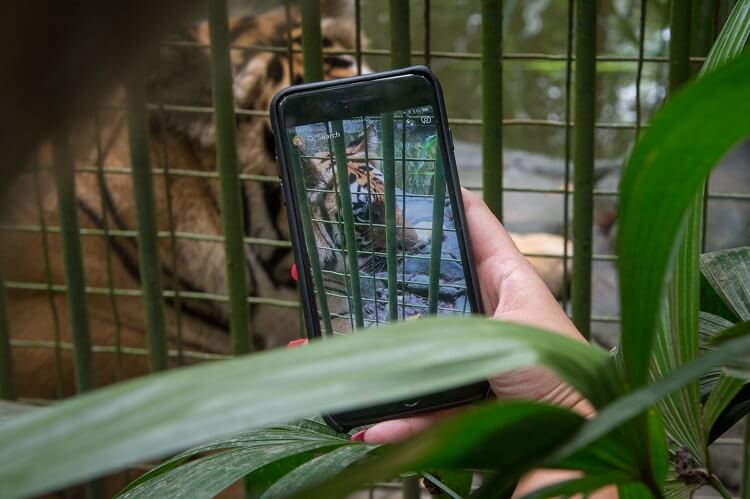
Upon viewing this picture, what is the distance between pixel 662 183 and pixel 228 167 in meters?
0.58

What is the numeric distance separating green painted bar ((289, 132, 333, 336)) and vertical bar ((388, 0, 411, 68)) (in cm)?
26

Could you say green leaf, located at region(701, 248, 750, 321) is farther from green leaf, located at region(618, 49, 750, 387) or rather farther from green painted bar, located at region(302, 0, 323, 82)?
green painted bar, located at region(302, 0, 323, 82)

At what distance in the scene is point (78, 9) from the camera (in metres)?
0.08

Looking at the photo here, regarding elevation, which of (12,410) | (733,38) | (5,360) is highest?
(733,38)

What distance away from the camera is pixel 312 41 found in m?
0.70

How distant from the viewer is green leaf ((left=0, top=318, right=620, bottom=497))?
13cm

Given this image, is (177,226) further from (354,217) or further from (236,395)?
(236,395)

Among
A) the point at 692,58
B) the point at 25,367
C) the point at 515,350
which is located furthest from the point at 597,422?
the point at 25,367

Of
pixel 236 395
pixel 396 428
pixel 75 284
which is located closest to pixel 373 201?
pixel 396 428

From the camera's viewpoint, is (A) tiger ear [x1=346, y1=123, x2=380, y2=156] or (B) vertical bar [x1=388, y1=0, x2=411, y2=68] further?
(B) vertical bar [x1=388, y1=0, x2=411, y2=68]

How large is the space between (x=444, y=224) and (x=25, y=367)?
2.73 ft

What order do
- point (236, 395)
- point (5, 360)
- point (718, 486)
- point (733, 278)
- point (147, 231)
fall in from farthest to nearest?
point (5, 360) < point (147, 231) < point (733, 278) < point (718, 486) < point (236, 395)

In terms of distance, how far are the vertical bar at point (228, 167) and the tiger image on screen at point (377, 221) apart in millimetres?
272

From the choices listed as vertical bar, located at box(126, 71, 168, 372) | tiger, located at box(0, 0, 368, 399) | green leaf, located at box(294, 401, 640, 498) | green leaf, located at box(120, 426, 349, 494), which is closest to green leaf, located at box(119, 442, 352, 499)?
green leaf, located at box(120, 426, 349, 494)
